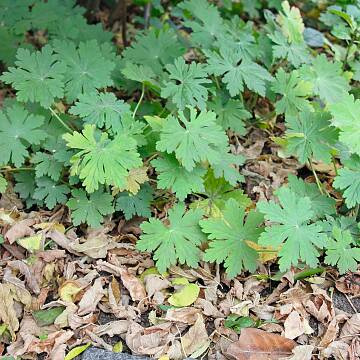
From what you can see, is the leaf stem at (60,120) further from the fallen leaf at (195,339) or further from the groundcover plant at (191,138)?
the fallen leaf at (195,339)

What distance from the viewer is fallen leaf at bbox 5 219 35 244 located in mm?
2699

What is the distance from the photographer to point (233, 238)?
8.36 feet

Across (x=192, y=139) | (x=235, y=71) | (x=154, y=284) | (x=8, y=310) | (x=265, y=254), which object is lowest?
(x=8, y=310)

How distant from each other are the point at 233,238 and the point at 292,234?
26 centimetres

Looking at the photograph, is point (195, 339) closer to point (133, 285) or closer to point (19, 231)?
point (133, 285)

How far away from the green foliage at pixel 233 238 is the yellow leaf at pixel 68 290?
554mm

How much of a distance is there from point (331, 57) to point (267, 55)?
84 centimetres

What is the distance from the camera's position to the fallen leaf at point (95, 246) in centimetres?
268

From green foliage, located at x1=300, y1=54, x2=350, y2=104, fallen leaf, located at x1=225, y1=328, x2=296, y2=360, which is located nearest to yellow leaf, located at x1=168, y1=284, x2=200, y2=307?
fallen leaf, located at x1=225, y1=328, x2=296, y2=360

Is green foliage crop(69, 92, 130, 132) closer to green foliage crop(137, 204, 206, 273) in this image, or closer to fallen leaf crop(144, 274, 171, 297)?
green foliage crop(137, 204, 206, 273)

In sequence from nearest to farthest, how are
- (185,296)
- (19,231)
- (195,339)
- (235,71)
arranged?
(195,339), (185,296), (19,231), (235,71)

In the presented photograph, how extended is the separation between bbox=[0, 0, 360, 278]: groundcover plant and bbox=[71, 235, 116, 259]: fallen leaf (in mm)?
94

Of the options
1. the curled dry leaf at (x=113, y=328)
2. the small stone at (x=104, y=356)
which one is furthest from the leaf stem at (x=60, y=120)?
the small stone at (x=104, y=356)

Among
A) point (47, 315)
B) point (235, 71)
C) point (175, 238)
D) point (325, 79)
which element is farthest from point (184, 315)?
point (325, 79)
